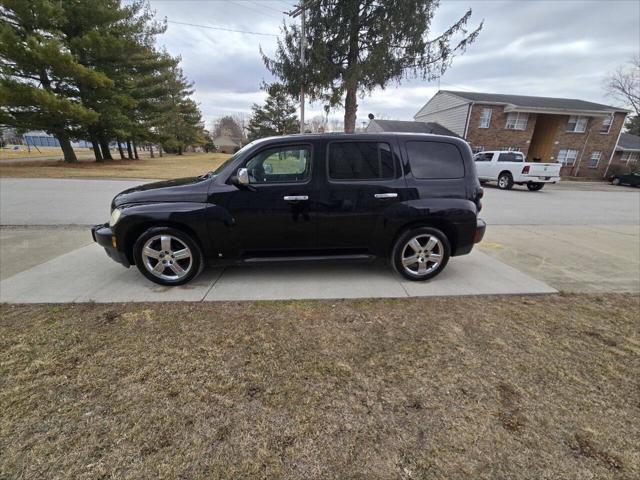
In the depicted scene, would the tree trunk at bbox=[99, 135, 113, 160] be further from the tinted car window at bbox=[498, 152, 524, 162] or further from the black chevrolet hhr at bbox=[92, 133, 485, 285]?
the tinted car window at bbox=[498, 152, 524, 162]

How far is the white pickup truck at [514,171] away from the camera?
14.9m

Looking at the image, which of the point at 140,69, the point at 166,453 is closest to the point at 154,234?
the point at 166,453

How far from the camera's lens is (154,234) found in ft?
11.8

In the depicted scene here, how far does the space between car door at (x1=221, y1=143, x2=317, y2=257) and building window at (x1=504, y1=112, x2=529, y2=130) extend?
29.3 metres

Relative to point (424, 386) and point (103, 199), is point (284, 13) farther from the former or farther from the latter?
point (424, 386)

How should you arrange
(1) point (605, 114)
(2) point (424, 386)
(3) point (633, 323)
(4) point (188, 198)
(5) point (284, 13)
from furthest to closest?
1. (1) point (605, 114)
2. (5) point (284, 13)
3. (4) point (188, 198)
4. (3) point (633, 323)
5. (2) point (424, 386)

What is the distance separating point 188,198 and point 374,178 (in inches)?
88.7

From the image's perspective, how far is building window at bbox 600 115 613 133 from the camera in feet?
87.7

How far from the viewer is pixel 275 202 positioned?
11.7ft

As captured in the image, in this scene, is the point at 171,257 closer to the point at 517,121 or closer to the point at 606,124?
the point at 517,121

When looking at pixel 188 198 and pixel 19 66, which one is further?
pixel 19 66

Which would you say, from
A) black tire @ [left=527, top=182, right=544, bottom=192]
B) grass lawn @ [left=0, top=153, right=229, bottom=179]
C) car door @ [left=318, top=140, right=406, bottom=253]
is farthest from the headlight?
black tire @ [left=527, top=182, right=544, bottom=192]

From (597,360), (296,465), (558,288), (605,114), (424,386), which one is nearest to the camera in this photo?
(296,465)

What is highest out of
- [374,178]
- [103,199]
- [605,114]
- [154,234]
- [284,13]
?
[284,13]
